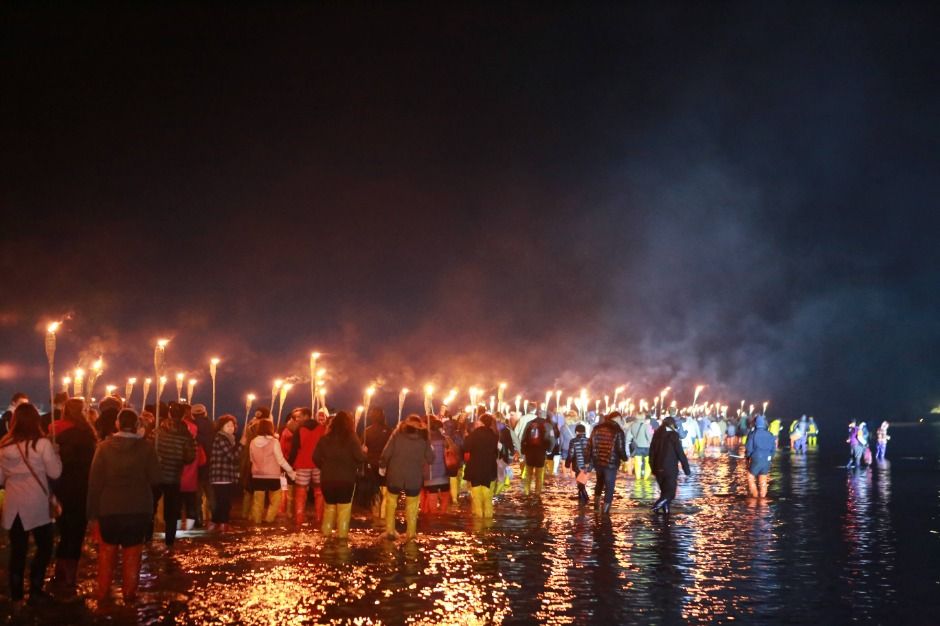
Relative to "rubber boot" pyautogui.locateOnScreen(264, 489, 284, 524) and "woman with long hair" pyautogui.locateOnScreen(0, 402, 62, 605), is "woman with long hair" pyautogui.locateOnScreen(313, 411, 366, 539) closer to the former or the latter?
"rubber boot" pyautogui.locateOnScreen(264, 489, 284, 524)

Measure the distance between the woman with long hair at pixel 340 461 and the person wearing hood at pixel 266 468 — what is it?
2109 mm

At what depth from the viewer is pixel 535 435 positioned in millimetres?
22312

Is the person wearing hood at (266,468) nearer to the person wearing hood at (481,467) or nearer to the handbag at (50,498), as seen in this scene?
the person wearing hood at (481,467)

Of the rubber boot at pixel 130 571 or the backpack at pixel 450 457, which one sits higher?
the backpack at pixel 450 457

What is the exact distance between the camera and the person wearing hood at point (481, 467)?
697 inches

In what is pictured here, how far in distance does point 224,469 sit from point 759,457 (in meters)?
11.8

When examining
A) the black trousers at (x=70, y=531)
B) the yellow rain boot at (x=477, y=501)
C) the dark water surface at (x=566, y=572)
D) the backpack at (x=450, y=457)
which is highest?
the backpack at (x=450, y=457)

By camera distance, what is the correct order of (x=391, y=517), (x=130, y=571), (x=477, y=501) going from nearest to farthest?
(x=130, y=571), (x=391, y=517), (x=477, y=501)

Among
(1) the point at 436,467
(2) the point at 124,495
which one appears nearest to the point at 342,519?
(1) the point at 436,467

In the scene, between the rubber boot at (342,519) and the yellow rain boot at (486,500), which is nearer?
the rubber boot at (342,519)

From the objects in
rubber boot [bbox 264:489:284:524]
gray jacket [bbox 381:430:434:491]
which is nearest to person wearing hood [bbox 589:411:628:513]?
gray jacket [bbox 381:430:434:491]

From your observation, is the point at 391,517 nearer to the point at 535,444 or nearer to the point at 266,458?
the point at 266,458

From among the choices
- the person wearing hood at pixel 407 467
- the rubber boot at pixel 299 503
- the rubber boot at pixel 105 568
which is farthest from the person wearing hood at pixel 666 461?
the rubber boot at pixel 105 568

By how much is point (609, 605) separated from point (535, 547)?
4294mm
